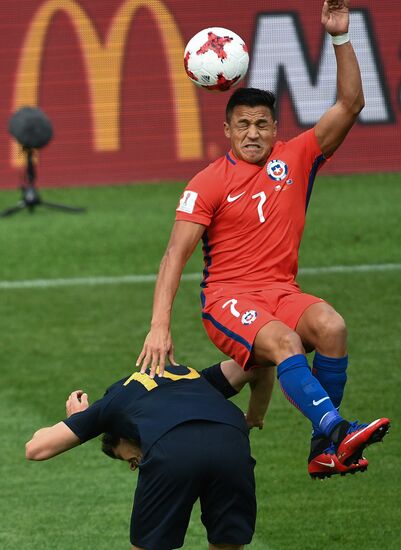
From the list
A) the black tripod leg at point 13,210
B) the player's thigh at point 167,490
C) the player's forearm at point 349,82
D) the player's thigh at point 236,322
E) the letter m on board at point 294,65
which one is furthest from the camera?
the letter m on board at point 294,65

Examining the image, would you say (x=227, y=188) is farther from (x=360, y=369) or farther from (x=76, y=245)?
(x=76, y=245)

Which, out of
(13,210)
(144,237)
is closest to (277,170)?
(144,237)

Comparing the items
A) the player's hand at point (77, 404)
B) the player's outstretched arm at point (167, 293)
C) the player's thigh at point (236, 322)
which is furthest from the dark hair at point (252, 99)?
the player's hand at point (77, 404)

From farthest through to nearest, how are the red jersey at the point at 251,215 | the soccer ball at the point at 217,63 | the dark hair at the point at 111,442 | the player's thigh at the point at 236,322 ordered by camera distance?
the soccer ball at the point at 217,63, the red jersey at the point at 251,215, the player's thigh at the point at 236,322, the dark hair at the point at 111,442

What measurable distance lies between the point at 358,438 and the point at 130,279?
968 cm

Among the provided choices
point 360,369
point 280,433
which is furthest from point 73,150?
point 280,433

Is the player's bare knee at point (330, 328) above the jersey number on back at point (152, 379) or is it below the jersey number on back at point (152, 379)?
above

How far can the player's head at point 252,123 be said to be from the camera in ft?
26.2

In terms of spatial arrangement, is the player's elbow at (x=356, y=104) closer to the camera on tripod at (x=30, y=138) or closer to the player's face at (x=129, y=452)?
the player's face at (x=129, y=452)

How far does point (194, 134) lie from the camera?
73.5 feet

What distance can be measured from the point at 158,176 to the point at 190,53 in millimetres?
14306

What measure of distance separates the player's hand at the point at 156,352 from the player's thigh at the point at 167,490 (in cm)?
63

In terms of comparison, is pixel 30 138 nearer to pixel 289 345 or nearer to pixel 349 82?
pixel 349 82

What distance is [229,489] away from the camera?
670 centimetres
